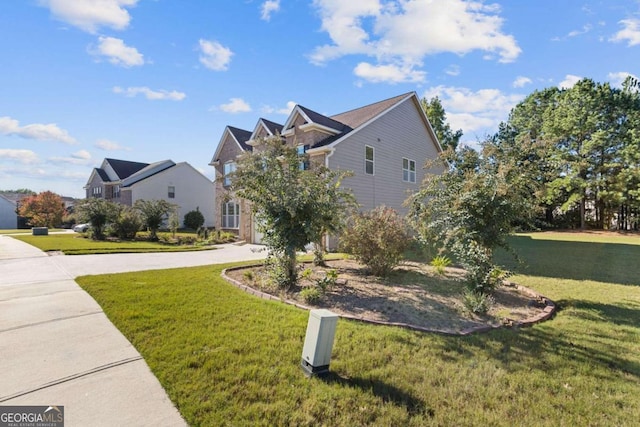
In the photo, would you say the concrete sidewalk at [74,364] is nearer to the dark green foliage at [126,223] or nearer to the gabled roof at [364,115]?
the gabled roof at [364,115]

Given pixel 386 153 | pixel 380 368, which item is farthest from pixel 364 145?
pixel 380 368

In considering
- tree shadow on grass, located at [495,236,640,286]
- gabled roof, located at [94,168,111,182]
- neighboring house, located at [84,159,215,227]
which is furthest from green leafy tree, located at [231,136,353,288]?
gabled roof, located at [94,168,111,182]

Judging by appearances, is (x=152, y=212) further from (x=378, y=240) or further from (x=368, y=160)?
(x=378, y=240)

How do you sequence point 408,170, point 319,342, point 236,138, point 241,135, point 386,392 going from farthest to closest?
1. point 241,135
2. point 236,138
3. point 408,170
4. point 319,342
5. point 386,392

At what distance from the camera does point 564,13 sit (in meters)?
9.63

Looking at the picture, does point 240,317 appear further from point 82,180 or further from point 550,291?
point 82,180

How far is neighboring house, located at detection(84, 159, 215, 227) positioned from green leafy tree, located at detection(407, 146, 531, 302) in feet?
101

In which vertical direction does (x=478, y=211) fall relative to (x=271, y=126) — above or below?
below

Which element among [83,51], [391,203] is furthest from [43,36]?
[391,203]

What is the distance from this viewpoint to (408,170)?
1923 centimetres

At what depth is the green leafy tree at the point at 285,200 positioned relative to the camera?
684 centimetres

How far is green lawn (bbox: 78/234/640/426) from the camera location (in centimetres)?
277

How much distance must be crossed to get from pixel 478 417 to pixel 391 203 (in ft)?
50.3

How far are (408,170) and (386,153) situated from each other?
110 inches
